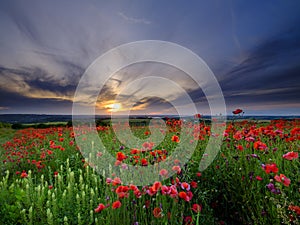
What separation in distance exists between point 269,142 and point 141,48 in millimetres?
3680

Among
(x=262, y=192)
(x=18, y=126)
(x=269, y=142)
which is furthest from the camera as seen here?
(x=18, y=126)

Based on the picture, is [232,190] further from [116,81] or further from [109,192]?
[116,81]

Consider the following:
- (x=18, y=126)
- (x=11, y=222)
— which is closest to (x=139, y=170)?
(x=11, y=222)

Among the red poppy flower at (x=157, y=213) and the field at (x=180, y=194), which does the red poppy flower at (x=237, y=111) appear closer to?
the field at (x=180, y=194)

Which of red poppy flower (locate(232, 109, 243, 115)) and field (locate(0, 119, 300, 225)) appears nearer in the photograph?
field (locate(0, 119, 300, 225))

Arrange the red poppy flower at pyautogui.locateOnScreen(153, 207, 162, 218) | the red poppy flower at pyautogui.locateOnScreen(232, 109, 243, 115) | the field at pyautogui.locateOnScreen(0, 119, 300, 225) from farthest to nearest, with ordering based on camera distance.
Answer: the red poppy flower at pyautogui.locateOnScreen(232, 109, 243, 115)
the field at pyautogui.locateOnScreen(0, 119, 300, 225)
the red poppy flower at pyautogui.locateOnScreen(153, 207, 162, 218)

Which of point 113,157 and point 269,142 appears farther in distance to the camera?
point 113,157

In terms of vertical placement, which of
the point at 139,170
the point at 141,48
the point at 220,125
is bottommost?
the point at 139,170

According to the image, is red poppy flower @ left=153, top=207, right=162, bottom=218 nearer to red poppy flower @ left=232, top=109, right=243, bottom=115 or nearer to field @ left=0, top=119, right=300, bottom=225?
field @ left=0, top=119, right=300, bottom=225

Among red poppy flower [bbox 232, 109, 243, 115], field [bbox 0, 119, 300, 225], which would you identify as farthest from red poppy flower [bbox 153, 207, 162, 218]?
red poppy flower [bbox 232, 109, 243, 115]

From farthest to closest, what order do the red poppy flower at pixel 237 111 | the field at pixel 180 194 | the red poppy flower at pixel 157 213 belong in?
the red poppy flower at pixel 237 111 < the field at pixel 180 194 < the red poppy flower at pixel 157 213

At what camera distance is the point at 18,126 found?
50.6 ft

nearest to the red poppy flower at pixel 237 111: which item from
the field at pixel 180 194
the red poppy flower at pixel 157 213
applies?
the field at pixel 180 194

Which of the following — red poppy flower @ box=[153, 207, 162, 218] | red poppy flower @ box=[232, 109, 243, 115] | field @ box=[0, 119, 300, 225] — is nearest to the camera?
red poppy flower @ box=[153, 207, 162, 218]
